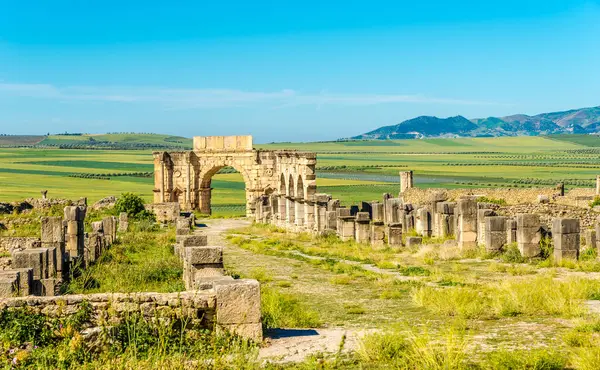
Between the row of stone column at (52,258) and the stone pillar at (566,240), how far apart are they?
9814 millimetres

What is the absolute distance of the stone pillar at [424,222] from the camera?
93.6 feet

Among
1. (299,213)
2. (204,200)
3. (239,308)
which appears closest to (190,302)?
(239,308)

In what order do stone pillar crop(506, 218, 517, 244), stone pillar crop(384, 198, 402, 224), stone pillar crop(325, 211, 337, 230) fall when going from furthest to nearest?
stone pillar crop(384, 198, 402, 224) → stone pillar crop(325, 211, 337, 230) → stone pillar crop(506, 218, 517, 244)

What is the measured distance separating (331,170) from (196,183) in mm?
73559

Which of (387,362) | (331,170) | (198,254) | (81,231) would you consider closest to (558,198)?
(81,231)

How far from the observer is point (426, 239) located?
26.6 meters

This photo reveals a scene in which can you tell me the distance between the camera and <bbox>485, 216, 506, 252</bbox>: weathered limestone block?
2117 cm

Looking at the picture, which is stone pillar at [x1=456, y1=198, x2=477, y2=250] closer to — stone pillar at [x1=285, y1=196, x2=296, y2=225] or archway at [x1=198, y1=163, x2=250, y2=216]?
stone pillar at [x1=285, y1=196, x2=296, y2=225]

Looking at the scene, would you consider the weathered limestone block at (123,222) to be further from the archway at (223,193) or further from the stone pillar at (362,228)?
the stone pillar at (362,228)

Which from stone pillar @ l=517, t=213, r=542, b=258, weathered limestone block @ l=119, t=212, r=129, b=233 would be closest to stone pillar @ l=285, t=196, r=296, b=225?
weathered limestone block @ l=119, t=212, r=129, b=233

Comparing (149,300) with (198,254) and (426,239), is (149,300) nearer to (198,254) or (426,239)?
(198,254)

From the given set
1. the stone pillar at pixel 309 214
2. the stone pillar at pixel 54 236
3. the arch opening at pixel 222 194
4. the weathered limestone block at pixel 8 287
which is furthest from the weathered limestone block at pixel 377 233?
the weathered limestone block at pixel 8 287

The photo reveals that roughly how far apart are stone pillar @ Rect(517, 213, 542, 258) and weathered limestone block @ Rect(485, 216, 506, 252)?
29.2 inches

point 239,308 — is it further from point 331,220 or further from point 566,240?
point 331,220
